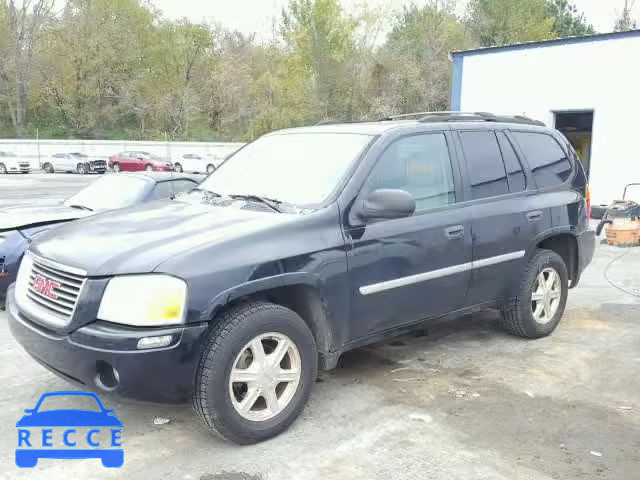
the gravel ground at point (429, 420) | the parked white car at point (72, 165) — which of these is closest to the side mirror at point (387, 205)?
the gravel ground at point (429, 420)

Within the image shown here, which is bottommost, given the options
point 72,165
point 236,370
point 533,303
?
point 72,165

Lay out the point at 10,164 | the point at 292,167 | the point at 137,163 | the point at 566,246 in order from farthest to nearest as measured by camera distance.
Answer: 1. the point at 137,163
2. the point at 10,164
3. the point at 566,246
4. the point at 292,167

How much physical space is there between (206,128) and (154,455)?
52.2 metres

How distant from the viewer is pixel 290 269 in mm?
3459

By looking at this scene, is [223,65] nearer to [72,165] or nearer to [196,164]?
[196,164]

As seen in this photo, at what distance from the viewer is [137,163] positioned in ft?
122

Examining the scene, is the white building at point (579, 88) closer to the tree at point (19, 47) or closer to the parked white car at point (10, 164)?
the parked white car at point (10, 164)

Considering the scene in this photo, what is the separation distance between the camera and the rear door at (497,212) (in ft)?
15.1

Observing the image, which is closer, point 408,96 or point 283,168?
point 283,168

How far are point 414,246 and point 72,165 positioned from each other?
37.1 meters

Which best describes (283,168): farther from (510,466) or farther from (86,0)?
(86,0)

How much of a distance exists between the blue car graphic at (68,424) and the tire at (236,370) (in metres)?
0.54

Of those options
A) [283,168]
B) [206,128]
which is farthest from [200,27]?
[283,168]

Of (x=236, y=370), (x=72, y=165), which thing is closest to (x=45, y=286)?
(x=236, y=370)
